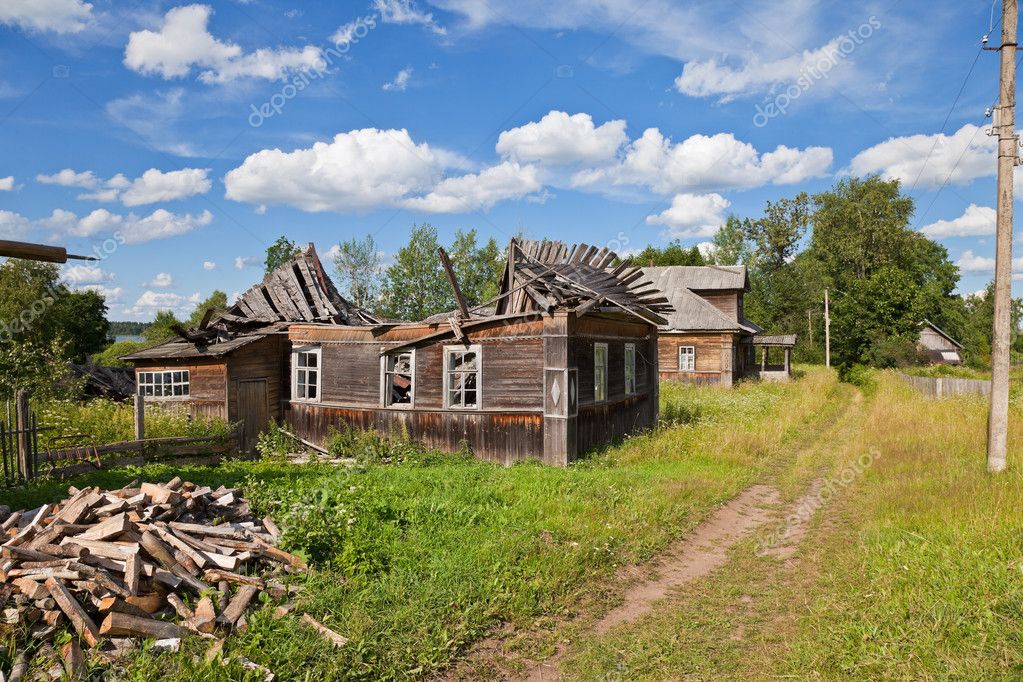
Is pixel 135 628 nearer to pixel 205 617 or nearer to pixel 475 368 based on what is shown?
pixel 205 617

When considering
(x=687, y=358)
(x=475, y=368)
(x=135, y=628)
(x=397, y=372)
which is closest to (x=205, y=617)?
(x=135, y=628)

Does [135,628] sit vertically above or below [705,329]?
below

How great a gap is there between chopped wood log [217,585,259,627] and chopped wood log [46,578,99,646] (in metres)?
0.92

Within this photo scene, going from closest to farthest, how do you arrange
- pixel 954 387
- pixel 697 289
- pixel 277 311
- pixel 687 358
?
pixel 277 311 < pixel 954 387 < pixel 687 358 < pixel 697 289

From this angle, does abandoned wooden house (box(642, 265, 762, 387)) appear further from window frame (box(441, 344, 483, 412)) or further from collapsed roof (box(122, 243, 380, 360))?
window frame (box(441, 344, 483, 412))

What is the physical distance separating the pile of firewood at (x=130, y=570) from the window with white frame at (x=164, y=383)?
1072cm

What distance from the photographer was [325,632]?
5.47 metres

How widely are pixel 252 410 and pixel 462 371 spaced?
20.7 feet

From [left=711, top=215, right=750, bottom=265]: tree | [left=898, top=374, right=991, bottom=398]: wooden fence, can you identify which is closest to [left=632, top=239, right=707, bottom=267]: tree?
[left=711, top=215, right=750, bottom=265]: tree

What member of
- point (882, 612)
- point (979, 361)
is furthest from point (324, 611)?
point (979, 361)

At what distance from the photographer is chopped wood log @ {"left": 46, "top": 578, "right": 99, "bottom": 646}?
197 inches

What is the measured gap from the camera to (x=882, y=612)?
19.5 feet

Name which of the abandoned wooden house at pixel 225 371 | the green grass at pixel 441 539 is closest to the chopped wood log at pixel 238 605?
the green grass at pixel 441 539

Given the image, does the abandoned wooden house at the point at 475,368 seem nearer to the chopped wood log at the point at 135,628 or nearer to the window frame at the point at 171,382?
the window frame at the point at 171,382
